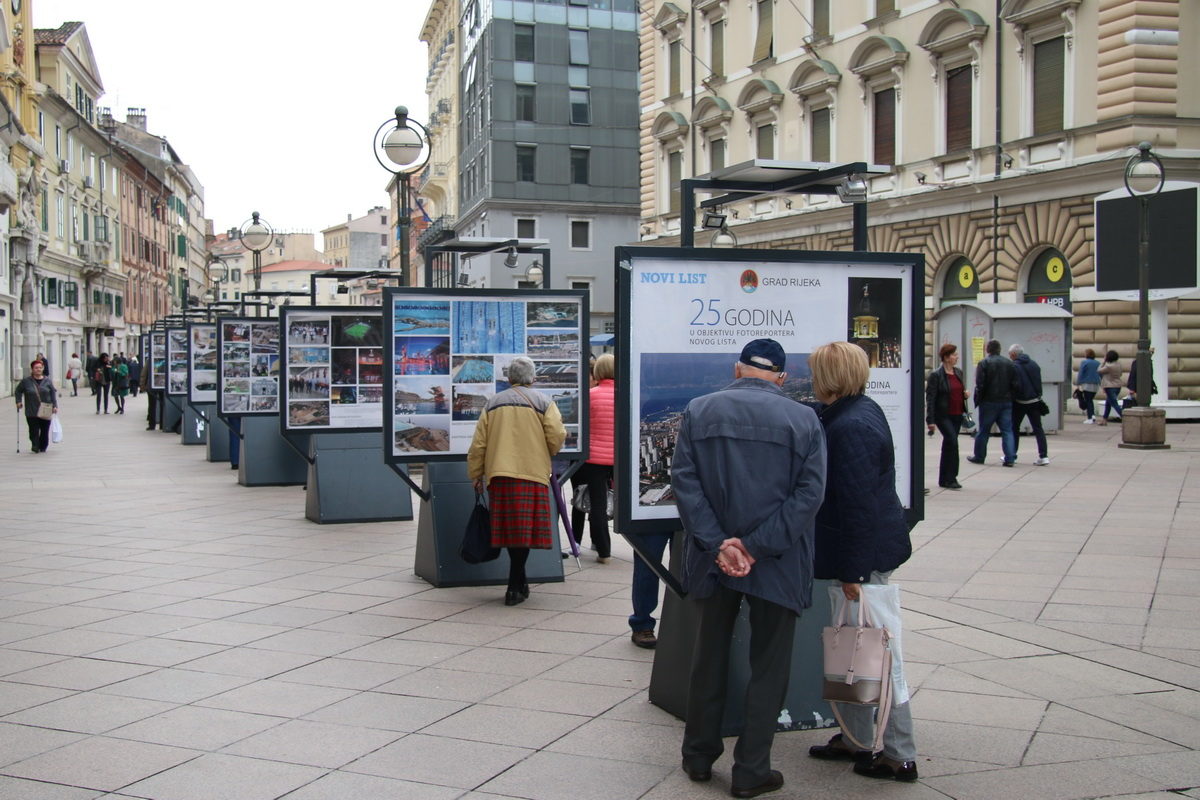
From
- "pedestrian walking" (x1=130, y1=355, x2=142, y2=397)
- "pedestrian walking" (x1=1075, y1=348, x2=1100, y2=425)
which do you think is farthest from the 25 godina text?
"pedestrian walking" (x1=130, y1=355, x2=142, y2=397)

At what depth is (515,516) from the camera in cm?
823

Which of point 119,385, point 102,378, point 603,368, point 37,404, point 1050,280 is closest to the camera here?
point 603,368

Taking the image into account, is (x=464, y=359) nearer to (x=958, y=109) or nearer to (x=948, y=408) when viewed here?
(x=948, y=408)

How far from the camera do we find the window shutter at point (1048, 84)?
2753 cm

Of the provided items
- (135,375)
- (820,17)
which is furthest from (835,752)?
(135,375)

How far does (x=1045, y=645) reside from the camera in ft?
23.3

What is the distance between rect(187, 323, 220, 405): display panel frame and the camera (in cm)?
2211

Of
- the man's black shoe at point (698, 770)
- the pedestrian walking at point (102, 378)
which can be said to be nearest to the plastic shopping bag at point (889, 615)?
the man's black shoe at point (698, 770)

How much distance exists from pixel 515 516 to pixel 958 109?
84.1 feet

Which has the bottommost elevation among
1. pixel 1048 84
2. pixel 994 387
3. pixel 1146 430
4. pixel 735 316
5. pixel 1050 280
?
pixel 1146 430

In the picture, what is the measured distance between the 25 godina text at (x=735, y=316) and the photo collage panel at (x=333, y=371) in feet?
23.7

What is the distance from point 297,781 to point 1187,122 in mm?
25924

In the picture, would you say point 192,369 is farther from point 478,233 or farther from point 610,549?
point 478,233

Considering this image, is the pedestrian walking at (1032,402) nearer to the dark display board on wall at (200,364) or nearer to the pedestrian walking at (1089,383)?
the pedestrian walking at (1089,383)
